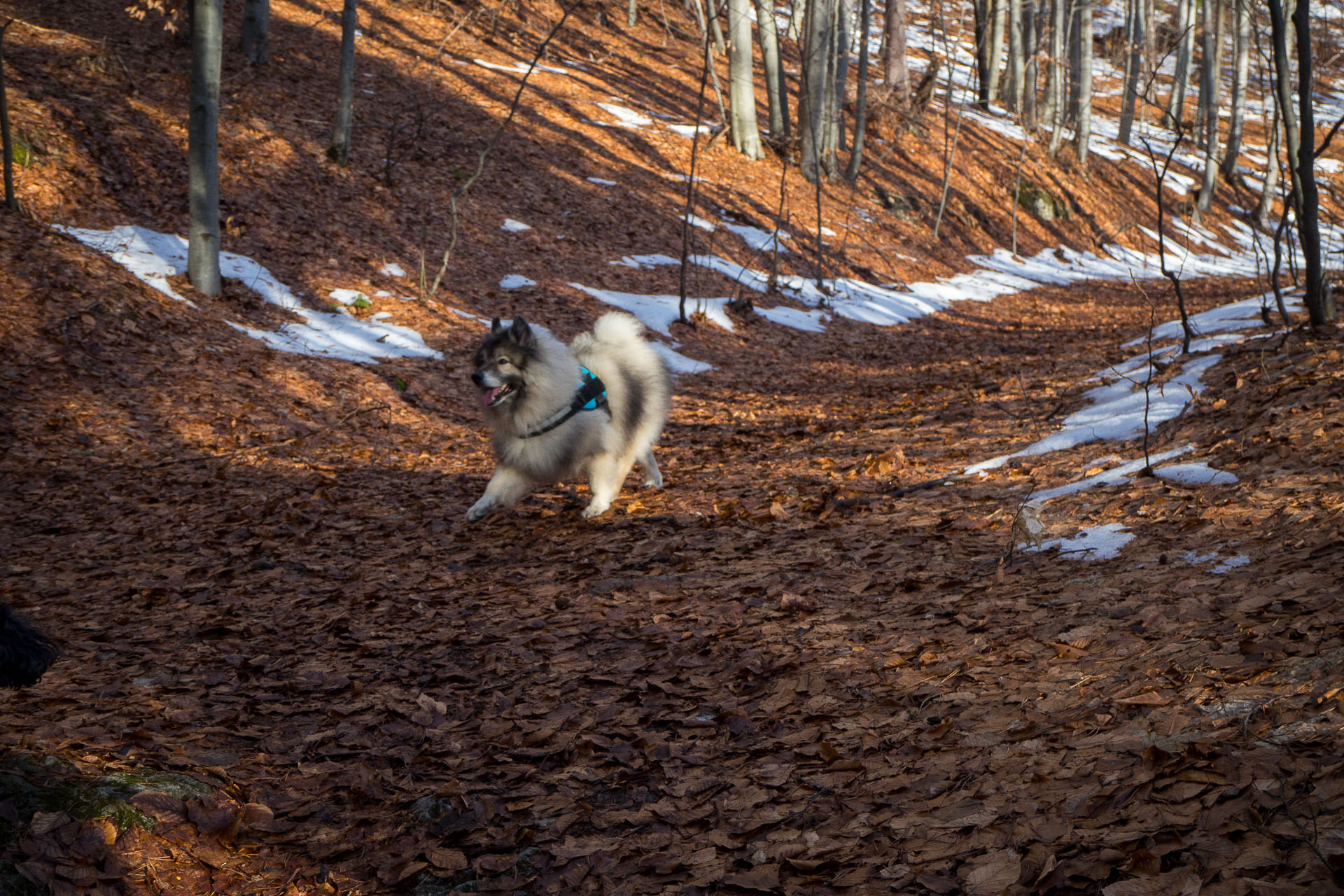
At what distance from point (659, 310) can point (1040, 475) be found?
928 cm

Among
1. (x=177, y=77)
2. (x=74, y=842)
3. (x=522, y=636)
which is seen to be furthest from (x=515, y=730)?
(x=177, y=77)

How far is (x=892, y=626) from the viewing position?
4.54 metres

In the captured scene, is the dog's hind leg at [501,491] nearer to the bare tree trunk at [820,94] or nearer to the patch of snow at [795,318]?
the patch of snow at [795,318]

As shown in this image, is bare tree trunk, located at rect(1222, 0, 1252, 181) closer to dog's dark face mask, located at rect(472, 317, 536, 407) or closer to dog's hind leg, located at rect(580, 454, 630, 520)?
dog's hind leg, located at rect(580, 454, 630, 520)

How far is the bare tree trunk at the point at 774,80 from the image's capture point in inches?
958

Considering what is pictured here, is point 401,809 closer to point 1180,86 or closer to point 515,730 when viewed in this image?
point 515,730

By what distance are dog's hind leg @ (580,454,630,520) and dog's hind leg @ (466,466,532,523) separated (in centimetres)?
52

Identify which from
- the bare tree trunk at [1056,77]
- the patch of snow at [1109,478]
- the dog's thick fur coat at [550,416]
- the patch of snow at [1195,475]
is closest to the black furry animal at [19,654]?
the dog's thick fur coat at [550,416]

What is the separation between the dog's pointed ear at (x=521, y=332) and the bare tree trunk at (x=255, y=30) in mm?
15281

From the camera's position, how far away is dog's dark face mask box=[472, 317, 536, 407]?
700cm

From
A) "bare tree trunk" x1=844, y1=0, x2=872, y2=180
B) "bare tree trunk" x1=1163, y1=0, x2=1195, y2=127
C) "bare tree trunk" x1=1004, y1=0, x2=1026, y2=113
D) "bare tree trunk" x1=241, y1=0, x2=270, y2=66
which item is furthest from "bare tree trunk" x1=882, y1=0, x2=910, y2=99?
"bare tree trunk" x1=241, y1=0, x2=270, y2=66

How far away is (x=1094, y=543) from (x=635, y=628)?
273 cm

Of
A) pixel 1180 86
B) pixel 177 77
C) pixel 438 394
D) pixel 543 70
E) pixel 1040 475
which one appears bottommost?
pixel 438 394

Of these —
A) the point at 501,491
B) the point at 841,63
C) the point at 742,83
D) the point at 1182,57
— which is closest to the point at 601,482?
the point at 501,491
